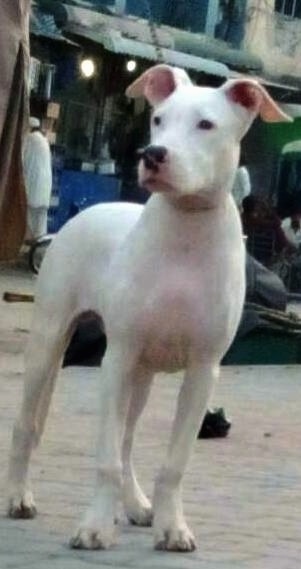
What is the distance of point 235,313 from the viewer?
681 cm

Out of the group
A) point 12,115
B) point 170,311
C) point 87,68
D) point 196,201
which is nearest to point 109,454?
point 170,311

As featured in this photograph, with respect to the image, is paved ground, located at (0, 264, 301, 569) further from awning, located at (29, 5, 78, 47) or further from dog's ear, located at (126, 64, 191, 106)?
awning, located at (29, 5, 78, 47)

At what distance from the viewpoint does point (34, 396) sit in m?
7.33

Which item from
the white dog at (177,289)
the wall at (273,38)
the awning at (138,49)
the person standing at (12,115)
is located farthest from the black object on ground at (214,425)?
the wall at (273,38)

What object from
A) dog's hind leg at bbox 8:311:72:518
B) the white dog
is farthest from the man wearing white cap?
the white dog

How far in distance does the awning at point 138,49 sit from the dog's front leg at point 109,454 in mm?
28091

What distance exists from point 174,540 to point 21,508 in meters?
0.79

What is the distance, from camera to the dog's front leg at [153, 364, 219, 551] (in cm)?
678

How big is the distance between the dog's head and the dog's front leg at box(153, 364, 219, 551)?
613 millimetres

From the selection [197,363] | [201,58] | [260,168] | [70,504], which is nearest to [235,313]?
[197,363]

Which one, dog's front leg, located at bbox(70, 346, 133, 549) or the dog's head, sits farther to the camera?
dog's front leg, located at bbox(70, 346, 133, 549)

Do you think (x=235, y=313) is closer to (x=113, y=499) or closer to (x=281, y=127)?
(x=113, y=499)

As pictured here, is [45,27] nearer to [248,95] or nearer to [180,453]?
[248,95]

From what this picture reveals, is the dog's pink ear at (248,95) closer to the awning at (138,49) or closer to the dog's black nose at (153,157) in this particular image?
the dog's black nose at (153,157)
